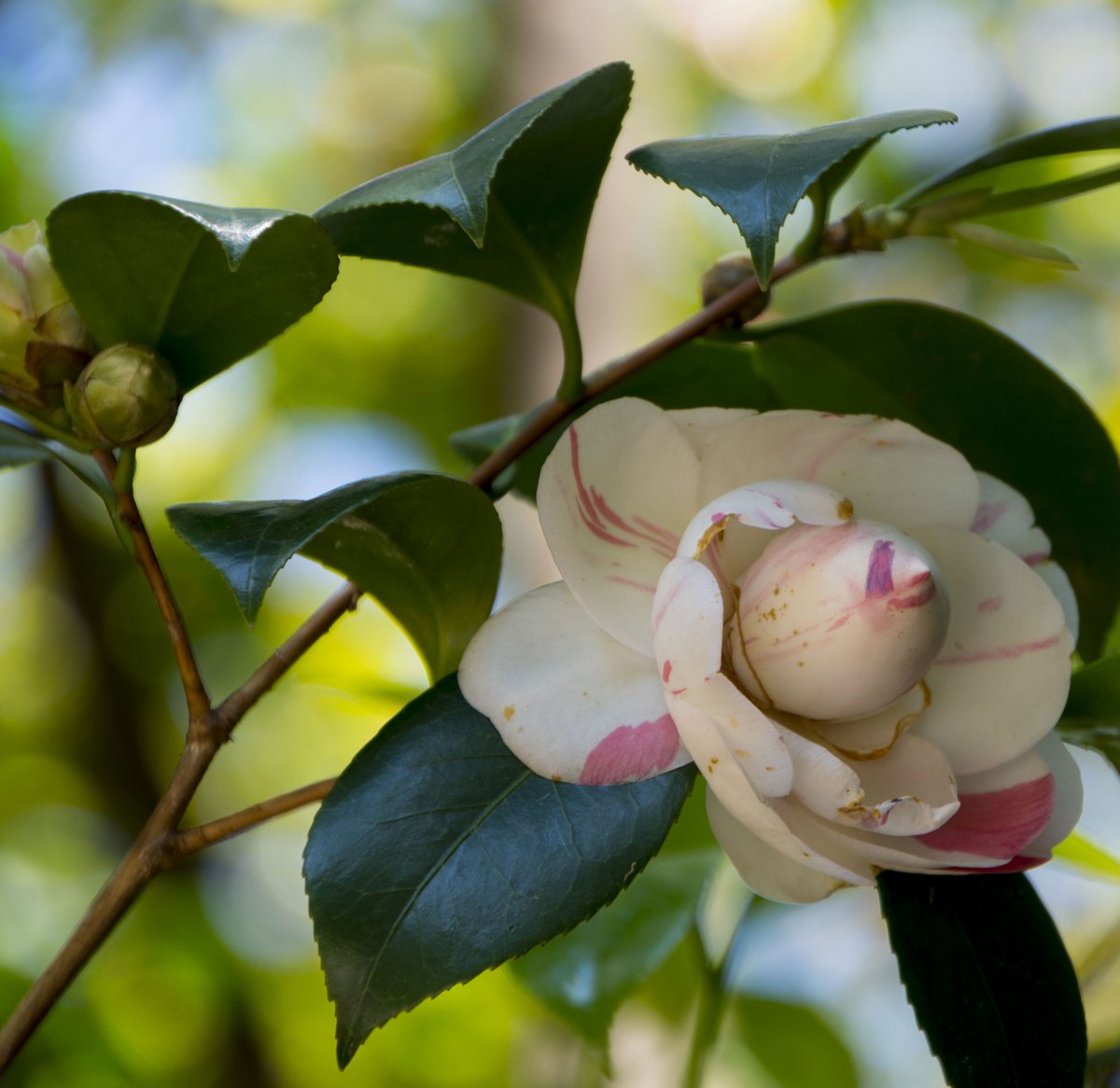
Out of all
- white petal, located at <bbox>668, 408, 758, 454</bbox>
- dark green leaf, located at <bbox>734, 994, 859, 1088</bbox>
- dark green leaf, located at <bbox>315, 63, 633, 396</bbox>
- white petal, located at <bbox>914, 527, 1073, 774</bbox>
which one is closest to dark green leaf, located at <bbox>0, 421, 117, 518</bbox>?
dark green leaf, located at <bbox>315, 63, 633, 396</bbox>

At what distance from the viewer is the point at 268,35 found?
3.27 metres

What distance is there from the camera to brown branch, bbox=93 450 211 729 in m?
0.47

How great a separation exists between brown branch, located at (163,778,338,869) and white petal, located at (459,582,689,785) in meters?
0.09

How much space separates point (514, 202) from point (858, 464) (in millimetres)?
192

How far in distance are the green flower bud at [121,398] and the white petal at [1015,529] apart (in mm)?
346

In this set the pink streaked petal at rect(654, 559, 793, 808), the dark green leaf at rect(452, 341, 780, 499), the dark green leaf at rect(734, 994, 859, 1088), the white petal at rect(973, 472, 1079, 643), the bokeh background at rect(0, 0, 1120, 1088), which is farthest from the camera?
the bokeh background at rect(0, 0, 1120, 1088)

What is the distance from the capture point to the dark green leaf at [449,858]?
0.42 metres

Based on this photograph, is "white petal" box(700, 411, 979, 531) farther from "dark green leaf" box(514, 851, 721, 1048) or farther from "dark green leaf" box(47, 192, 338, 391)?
"dark green leaf" box(514, 851, 721, 1048)

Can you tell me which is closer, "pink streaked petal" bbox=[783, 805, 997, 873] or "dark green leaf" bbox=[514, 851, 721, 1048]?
"pink streaked petal" bbox=[783, 805, 997, 873]

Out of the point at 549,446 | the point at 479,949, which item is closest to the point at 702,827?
the point at 549,446

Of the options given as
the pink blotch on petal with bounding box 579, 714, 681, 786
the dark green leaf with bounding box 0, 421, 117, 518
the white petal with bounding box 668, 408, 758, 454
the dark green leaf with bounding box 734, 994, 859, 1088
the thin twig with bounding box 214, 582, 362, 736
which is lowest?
the dark green leaf with bounding box 734, 994, 859, 1088

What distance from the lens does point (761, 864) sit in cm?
45

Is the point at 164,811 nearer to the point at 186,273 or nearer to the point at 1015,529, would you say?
the point at 186,273

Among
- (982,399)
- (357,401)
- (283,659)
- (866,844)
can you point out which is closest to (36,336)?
(283,659)
